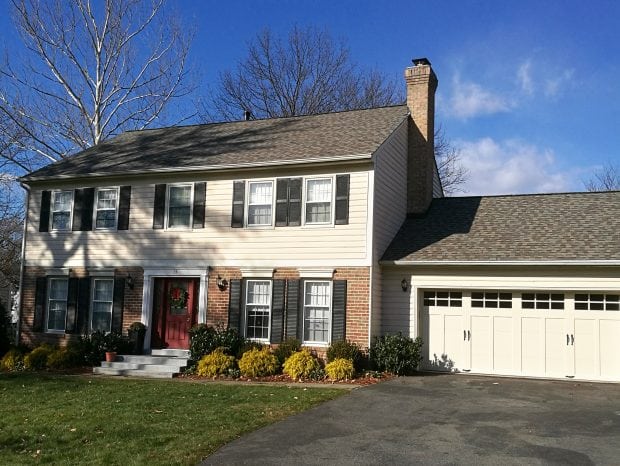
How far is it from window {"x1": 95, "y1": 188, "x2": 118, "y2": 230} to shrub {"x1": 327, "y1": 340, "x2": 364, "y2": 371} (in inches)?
290

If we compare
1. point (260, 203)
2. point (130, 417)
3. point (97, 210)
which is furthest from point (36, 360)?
point (130, 417)

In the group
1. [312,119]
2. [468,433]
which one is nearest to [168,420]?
[468,433]

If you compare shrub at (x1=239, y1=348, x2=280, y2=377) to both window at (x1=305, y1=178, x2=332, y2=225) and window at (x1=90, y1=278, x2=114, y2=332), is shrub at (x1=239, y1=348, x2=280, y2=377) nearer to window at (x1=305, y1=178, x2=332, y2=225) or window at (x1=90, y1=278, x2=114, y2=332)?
window at (x1=305, y1=178, x2=332, y2=225)

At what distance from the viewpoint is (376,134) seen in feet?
53.9

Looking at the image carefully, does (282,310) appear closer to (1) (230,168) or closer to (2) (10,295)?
(1) (230,168)

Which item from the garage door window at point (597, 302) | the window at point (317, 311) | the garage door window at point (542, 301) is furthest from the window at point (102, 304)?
the garage door window at point (597, 302)

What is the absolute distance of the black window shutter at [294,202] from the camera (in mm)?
15578

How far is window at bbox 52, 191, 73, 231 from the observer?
18.3 metres

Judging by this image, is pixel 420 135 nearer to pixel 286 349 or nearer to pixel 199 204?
pixel 199 204

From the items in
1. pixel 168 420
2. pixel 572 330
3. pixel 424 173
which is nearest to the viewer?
pixel 168 420

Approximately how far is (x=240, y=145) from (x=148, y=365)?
21.5ft

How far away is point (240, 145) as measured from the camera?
1816cm

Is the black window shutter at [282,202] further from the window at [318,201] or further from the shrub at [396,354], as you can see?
the shrub at [396,354]

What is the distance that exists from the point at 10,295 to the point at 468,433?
30878 mm
